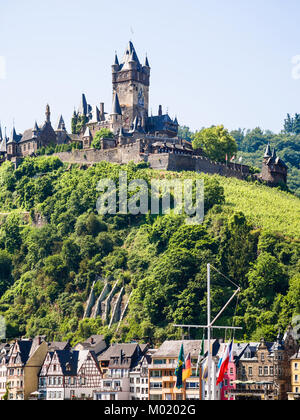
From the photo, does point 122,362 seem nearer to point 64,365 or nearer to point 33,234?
point 64,365

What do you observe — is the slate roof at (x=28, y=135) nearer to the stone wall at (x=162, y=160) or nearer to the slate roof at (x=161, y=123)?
the stone wall at (x=162, y=160)

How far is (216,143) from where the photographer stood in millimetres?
127875

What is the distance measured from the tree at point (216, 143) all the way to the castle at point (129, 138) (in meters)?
1.18

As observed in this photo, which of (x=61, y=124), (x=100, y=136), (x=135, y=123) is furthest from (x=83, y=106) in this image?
(x=100, y=136)

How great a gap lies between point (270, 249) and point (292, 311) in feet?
36.9

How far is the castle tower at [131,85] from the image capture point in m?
136

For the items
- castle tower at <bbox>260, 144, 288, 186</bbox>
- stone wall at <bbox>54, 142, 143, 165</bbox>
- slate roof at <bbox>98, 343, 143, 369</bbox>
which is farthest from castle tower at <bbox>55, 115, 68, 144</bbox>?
slate roof at <bbox>98, 343, 143, 369</bbox>

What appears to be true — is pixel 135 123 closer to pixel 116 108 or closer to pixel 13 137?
pixel 116 108

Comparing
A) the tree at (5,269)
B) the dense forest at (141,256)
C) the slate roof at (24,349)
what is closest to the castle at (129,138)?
the dense forest at (141,256)

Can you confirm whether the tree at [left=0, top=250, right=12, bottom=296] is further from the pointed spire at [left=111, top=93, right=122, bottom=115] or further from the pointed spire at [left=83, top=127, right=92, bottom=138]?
the pointed spire at [left=111, top=93, right=122, bottom=115]

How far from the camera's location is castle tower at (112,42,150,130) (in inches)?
5359

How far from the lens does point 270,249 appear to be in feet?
322
